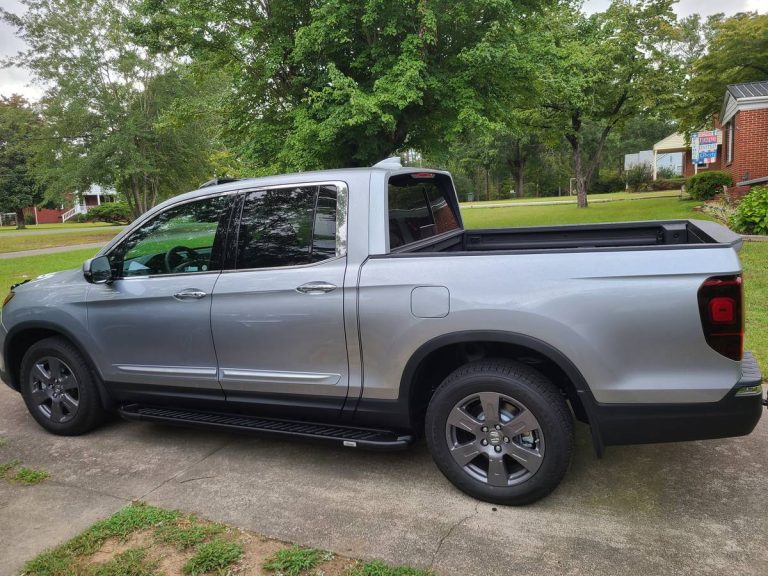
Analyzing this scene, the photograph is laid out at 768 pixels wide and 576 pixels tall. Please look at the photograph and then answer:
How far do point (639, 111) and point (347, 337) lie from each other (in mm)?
26917

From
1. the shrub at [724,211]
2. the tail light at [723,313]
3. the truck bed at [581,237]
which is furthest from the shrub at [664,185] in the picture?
the tail light at [723,313]

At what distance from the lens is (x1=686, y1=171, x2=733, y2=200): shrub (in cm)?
2278

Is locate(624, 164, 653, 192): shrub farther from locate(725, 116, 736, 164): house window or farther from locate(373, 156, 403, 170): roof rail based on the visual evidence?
locate(373, 156, 403, 170): roof rail

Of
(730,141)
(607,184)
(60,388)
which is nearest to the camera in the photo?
(60,388)

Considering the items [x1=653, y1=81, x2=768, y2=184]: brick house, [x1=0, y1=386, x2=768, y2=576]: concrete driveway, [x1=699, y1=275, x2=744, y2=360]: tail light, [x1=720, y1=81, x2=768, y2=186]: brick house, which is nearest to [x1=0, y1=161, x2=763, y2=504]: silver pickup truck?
[x1=699, y1=275, x2=744, y2=360]: tail light

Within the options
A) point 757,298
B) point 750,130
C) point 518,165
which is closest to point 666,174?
point 518,165

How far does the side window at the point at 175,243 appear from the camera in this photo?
3.73 metres

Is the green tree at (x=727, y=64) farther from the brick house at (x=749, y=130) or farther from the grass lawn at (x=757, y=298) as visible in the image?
the grass lawn at (x=757, y=298)

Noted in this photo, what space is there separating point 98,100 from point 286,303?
84.0 ft

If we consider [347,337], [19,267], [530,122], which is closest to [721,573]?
[347,337]

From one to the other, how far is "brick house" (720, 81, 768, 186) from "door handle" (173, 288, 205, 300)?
829 inches

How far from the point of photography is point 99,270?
385cm

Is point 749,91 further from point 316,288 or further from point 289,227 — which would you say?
point 316,288

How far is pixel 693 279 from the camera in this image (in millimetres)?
2533
